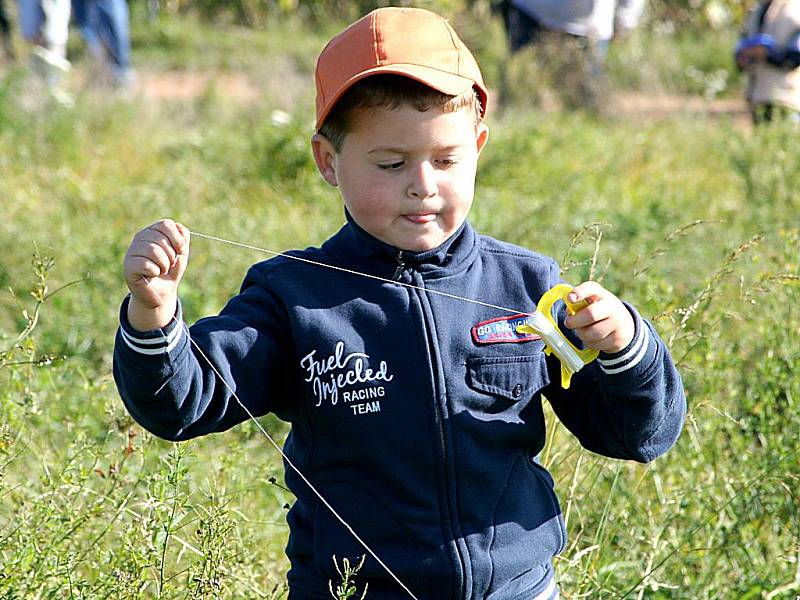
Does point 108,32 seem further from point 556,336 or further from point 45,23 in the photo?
point 556,336

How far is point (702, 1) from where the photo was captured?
12555 millimetres

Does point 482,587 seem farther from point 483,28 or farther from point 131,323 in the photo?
point 483,28

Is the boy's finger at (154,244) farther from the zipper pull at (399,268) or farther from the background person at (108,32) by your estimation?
the background person at (108,32)

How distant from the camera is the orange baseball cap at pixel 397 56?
1983 mm

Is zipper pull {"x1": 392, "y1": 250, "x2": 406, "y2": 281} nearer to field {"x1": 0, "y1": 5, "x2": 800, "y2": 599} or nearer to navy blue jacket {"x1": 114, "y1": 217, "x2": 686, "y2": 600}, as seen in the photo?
navy blue jacket {"x1": 114, "y1": 217, "x2": 686, "y2": 600}

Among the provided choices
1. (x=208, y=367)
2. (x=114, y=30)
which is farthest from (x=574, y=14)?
(x=208, y=367)

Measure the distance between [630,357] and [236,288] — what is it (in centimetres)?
238

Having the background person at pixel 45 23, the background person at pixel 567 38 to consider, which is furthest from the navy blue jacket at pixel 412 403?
the background person at pixel 567 38

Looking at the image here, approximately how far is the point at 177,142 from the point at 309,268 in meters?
4.54

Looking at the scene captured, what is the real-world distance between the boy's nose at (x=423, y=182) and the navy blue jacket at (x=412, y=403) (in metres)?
0.11

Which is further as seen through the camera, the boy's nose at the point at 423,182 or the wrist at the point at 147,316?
the boy's nose at the point at 423,182

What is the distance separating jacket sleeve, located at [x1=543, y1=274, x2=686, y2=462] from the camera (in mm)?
1927

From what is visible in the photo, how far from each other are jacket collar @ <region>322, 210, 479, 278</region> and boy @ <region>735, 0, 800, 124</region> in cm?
511

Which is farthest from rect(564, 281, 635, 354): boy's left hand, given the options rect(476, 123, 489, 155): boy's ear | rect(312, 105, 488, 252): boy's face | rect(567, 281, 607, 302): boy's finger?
rect(476, 123, 489, 155): boy's ear
